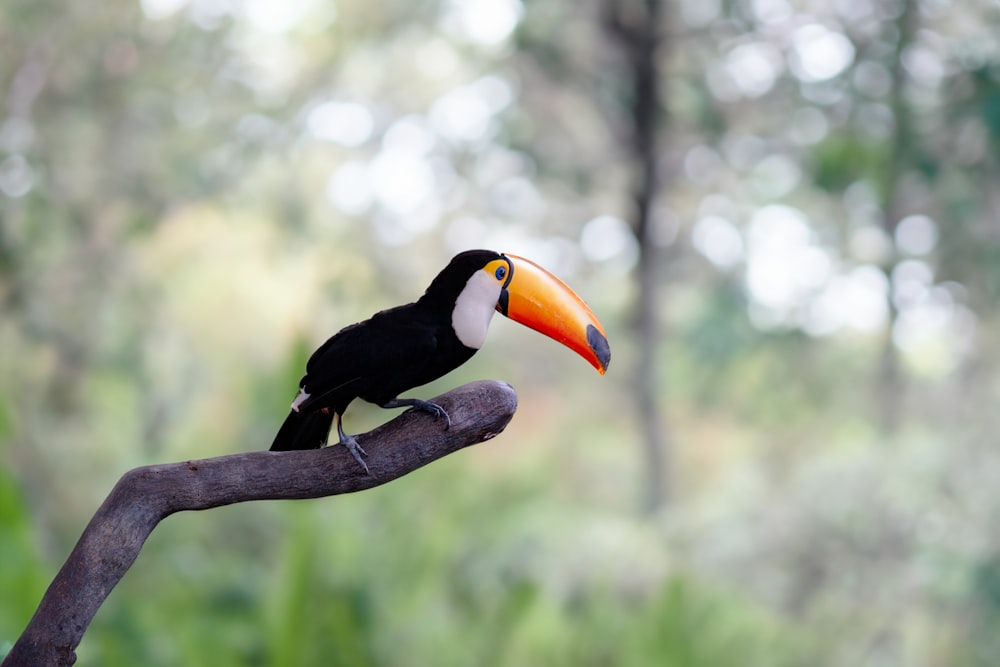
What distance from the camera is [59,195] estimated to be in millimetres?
3939

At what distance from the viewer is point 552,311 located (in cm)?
72

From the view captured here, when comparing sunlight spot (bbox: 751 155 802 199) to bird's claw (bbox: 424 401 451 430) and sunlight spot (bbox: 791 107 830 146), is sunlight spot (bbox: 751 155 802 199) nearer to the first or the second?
sunlight spot (bbox: 791 107 830 146)

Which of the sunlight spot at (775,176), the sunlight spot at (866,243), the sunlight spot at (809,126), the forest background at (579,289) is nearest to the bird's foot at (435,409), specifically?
the forest background at (579,289)

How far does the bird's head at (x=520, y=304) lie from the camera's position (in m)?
0.72

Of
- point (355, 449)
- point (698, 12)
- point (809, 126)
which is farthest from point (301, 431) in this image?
point (809, 126)

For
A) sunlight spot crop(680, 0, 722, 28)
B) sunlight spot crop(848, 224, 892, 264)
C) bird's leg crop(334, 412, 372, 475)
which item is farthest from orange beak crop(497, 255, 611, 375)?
sunlight spot crop(848, 224, 892, 264)

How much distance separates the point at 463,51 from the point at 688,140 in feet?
4.11

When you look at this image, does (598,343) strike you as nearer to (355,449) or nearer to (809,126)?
(355,449)

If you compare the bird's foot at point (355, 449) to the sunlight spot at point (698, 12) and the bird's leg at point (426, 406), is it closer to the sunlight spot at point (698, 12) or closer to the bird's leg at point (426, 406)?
the bird's leg at point (426, 406)

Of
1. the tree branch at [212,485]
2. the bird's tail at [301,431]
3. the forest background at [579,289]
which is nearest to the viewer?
the tree branch at [212,485]

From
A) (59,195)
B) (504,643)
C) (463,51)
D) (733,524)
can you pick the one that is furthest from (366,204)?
(504,643)

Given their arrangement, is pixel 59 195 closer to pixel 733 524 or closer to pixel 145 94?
pixel 145 94

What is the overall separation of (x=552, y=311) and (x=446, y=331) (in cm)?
8

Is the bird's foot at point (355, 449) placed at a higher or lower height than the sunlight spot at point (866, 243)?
higher
